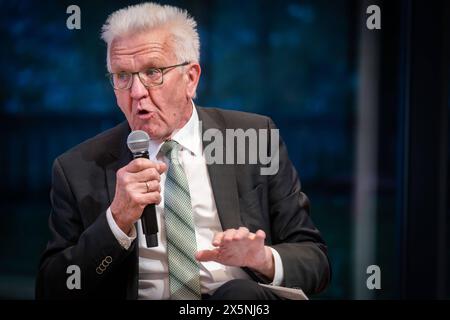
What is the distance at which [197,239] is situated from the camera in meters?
1.98

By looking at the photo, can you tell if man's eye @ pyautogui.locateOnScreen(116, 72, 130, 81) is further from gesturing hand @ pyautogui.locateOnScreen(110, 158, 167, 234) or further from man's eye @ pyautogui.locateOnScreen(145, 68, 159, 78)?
gesturing hand @ pyautogui.locateOnScreen(110, 158, 167, 234)

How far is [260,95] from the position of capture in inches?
106

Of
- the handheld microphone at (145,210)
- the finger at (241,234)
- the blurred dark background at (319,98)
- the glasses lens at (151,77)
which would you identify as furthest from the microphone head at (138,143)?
the blurred dark background at (319,98)

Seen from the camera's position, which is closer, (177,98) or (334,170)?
(177,98)

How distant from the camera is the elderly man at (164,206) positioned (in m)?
1.91

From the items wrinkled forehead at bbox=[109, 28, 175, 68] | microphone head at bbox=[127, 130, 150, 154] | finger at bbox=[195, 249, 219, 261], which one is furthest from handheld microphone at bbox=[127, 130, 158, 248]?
wrinkled forehead at bbox=[109, 28, 175, 68]

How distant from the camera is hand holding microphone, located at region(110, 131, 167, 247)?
5.81ft

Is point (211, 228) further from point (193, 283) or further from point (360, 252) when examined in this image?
point (360, 252)

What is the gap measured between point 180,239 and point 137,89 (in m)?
0.44

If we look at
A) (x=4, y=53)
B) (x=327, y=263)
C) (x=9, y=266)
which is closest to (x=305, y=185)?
(x=327, y=263)

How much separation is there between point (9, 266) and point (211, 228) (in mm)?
1594

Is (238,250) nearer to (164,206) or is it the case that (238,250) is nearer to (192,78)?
(164,206)

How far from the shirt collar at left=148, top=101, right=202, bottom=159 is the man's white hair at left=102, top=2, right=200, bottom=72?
19 centimetres

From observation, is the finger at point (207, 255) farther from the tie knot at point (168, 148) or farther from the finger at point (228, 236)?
the tie knot at point (168, 148)
